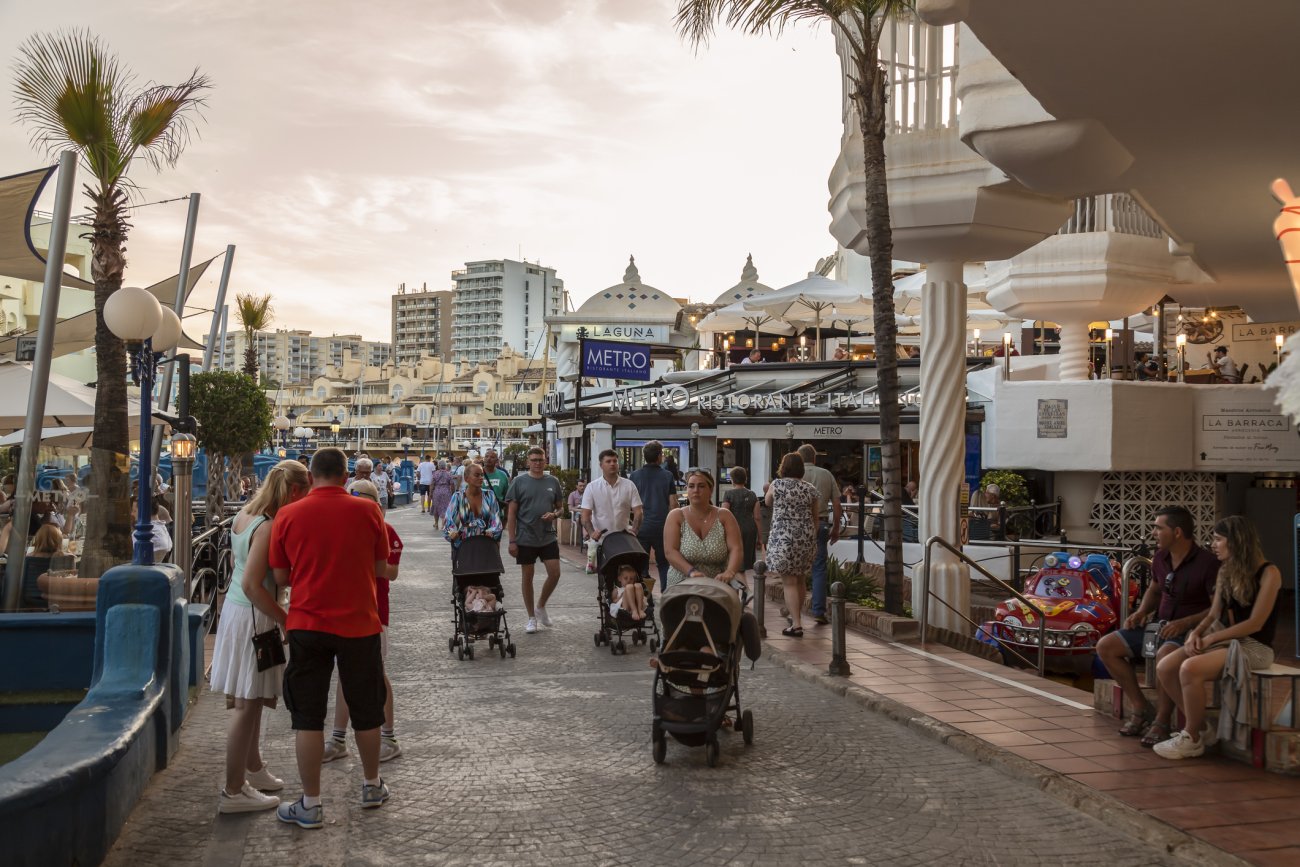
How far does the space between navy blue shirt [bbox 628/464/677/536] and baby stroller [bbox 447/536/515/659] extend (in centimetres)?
184

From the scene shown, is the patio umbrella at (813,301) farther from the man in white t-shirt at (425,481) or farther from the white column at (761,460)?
the man in white t-shirt at (425,481)

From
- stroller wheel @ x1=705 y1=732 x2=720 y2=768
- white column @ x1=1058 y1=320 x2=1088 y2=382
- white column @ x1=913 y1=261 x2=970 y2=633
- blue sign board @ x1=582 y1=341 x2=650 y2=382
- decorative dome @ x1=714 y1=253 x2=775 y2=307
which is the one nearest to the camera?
stroller wheel @ x1=705 y1=732 x2=720 y2=768

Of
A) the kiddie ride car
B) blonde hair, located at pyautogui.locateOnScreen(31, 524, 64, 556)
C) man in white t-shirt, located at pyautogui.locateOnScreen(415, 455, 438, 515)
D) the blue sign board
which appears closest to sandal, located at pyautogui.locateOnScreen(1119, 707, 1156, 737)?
the kiddie ride car

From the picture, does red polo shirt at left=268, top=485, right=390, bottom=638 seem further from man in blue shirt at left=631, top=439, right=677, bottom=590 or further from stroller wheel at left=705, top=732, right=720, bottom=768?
man in blue shirt at left=631, top=439, right=677, bottom=590

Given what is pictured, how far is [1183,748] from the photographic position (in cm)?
628

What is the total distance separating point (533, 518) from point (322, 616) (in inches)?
227

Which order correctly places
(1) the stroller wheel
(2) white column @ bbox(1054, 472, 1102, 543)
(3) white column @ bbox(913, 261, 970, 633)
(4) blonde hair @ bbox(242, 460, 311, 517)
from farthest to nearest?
(2) white column @ bbox(1054, 472, 1102, 543) → (3) white column @ bbox(913, 261, 970, 633) → (1) the stroller wheel → (4) blonde hair @ bbox(242, 460, 311, 517)

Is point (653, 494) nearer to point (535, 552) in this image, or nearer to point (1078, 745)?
point (535, 552)

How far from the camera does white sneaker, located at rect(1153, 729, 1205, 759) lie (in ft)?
20.6

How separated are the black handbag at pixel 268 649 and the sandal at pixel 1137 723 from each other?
5.06 meters

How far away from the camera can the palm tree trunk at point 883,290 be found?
1097cm

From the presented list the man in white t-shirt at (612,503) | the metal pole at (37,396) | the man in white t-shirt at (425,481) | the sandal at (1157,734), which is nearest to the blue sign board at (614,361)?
the man in white t-shirt at (612,503)

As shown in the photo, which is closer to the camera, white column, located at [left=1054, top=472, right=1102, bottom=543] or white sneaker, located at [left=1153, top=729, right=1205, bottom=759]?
white sneaker, located at [left=1153, top=729, right=1205, bottom=759]

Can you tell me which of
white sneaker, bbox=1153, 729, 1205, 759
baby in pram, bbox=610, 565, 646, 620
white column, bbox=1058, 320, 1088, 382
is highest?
white column, bbox=1058, 320, 1088, 382
